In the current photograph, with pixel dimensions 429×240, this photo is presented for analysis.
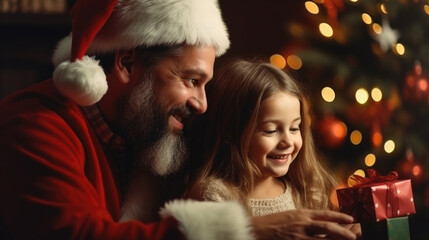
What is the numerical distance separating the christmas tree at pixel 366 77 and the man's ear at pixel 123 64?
2.86ft

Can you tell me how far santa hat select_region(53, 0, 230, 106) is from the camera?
1585 mm

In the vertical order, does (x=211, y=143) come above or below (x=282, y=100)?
below

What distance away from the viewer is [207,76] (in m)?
1.76

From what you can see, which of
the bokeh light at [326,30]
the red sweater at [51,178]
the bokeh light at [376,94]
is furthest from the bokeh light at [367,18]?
the red sweater at [51,178]

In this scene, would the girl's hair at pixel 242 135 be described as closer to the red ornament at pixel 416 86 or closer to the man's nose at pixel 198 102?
the man's nose at pixel 198 102

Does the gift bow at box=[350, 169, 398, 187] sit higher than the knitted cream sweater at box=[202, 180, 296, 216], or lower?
higher

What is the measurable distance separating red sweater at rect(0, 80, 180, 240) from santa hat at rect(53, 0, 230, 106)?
0.08 m

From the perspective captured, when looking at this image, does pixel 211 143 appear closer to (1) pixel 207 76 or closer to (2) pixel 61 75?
(1) pixel 207 76

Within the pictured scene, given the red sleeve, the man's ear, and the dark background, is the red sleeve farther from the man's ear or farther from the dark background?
the dark background

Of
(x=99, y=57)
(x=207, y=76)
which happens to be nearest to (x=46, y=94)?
(x=99, y=57)

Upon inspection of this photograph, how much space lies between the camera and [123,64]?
1796mm

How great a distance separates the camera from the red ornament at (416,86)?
8.57 ft

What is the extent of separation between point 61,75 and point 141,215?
0.48 meters

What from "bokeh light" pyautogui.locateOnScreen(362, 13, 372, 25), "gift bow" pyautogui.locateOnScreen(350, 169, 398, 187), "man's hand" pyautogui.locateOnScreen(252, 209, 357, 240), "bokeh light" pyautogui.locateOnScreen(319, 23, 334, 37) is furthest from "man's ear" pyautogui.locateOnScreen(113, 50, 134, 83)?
"bokeh light" pyautogui.locateOnScreen(362, 13, 372, 25)
